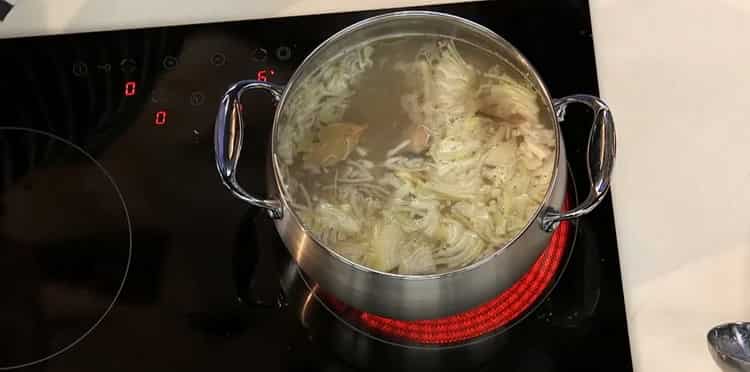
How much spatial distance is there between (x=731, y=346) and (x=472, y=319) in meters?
0.27

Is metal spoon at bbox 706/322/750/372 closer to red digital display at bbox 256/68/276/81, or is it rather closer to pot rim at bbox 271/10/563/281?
pot rim at bbox 271/10/563/281

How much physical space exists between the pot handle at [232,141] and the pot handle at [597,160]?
0.89 ft

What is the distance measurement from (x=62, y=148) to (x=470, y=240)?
1.82ft

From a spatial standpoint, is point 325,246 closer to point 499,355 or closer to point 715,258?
point 499,355

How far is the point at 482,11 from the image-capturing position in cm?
99

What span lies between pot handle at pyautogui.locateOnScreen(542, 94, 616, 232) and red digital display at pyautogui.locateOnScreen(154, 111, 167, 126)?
19.6 inches

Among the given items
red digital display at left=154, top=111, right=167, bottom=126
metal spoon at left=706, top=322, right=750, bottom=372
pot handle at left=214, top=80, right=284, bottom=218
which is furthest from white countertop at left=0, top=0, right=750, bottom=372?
pot handle at left=214, top=80, right=284, bottom=218

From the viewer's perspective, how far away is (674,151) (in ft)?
2.98

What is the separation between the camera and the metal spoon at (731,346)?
2.56 feet

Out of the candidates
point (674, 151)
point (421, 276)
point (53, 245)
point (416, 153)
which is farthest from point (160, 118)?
point (674, 151)

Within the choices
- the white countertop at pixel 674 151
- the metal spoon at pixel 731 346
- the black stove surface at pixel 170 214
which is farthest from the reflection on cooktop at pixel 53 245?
the metal spoon at pixel 731 346

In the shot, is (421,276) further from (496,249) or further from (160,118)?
(160,118)

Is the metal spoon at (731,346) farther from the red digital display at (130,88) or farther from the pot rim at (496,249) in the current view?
the red digital display at (130,88)

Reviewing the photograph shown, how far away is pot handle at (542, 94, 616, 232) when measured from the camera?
2.37 ft
